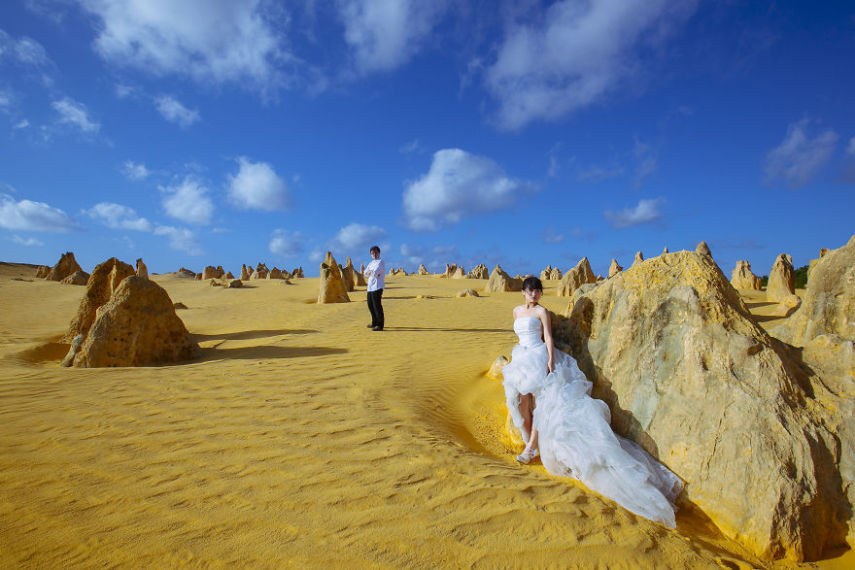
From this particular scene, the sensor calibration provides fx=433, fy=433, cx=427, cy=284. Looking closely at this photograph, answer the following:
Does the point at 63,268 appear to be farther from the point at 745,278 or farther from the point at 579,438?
the point at 745,278

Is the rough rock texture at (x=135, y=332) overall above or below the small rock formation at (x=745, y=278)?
below

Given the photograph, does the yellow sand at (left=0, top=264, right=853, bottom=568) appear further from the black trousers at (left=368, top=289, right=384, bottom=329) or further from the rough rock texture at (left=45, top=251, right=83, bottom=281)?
the rough rock texture at (left=45, top=251, right=83, bottom=281)

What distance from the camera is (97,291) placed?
8875mm

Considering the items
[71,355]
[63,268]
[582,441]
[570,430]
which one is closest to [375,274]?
[71,355]

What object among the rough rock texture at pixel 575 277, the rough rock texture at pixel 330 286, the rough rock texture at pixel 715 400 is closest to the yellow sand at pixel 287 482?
the rough rock texture at pixel 715 400

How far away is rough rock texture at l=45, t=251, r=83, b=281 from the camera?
26.3 m

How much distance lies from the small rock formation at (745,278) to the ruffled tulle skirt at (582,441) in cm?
2188

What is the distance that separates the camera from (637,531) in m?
2.50

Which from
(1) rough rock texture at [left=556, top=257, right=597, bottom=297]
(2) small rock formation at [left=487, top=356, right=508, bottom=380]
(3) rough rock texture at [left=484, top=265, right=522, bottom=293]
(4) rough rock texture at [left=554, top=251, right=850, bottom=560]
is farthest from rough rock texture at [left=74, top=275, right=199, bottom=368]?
(3) rough rock texture at [left=484, top=265, right=522, bottom=293]

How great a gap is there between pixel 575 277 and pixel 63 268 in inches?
1183

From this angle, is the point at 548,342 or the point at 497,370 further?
the point at 497,370

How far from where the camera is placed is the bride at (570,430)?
2795mm

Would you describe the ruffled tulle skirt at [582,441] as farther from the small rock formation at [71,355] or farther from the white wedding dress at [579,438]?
the small rock formation at [71,355]

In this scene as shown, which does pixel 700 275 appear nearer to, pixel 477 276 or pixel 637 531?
pixel 637 531
